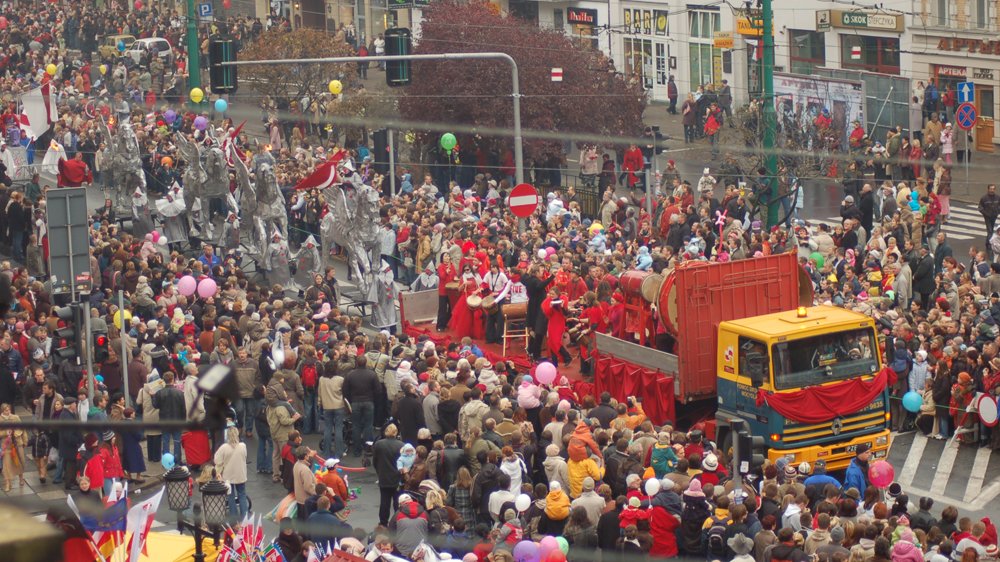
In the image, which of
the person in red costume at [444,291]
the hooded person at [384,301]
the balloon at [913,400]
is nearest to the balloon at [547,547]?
the balloon at [913,400]

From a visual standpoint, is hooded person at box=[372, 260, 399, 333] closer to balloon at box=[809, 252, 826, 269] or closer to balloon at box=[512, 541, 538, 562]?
balloon at box=[809, 252, 826, 269]

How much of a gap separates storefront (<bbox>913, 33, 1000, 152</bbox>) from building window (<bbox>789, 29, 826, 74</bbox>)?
4955 millimetres

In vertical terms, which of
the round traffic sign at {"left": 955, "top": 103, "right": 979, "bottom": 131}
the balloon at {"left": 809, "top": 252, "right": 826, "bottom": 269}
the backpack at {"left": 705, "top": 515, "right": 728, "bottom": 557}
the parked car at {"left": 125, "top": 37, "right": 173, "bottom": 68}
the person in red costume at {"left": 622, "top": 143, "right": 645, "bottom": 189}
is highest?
the parked car at {"left": 125, "top": 37, "right": 173, "bottom": 68}

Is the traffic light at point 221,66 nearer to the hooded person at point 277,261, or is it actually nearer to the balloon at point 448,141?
the hooded person at point 277,261

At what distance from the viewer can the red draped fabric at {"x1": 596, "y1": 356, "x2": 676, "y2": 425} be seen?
2038 centimetres

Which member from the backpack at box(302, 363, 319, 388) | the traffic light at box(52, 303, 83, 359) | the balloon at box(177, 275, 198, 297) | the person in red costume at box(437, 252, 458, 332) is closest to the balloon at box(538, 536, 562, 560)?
the traffic light at box(52, 303, 83, 359)

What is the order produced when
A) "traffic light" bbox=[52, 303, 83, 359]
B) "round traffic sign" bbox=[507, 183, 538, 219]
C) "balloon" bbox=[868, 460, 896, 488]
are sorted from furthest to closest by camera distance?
"round traffic sign" bbox=[507, 183, 538, 219] → "traffic light" bbox=[52, 303, 83, 359] → "balloon" bbox=[868, 460, 896, 488]

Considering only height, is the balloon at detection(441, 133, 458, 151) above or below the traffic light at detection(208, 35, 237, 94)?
below

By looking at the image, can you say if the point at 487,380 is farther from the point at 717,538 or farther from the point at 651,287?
the point at 717,538

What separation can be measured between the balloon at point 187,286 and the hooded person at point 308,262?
338 cm

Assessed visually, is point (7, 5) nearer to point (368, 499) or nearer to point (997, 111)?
point (997, 111)

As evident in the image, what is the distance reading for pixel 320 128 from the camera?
153ft

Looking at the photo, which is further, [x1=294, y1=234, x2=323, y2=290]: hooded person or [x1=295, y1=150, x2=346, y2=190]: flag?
[x1=294, y1=234, x2=323, y2=290]: hooded person

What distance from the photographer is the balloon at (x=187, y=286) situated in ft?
86.3
